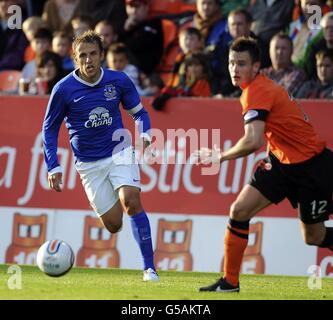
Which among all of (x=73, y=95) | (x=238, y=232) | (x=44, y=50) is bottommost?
(x=238, y=232)

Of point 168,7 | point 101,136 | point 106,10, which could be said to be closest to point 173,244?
point 101,136

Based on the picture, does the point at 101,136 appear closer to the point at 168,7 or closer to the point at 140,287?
the point at 140,287

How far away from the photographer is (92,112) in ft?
36.2

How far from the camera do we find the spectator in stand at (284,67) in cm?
1428

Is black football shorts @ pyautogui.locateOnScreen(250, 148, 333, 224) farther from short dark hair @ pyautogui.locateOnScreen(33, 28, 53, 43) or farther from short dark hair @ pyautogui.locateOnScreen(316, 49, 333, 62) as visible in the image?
short dark hair @ pyautogui.locateOnScreen(33, 28, 53, 43)

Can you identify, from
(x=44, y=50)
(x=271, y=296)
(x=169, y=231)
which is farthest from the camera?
(x=44, y=50)

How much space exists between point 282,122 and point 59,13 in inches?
349

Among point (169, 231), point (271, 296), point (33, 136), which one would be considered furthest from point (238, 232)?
point (33, 136)

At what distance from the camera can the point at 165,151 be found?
1384 cm

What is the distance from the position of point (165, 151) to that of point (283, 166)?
13.5 ft

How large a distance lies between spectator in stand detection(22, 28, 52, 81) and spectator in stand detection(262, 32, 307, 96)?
396 cm
